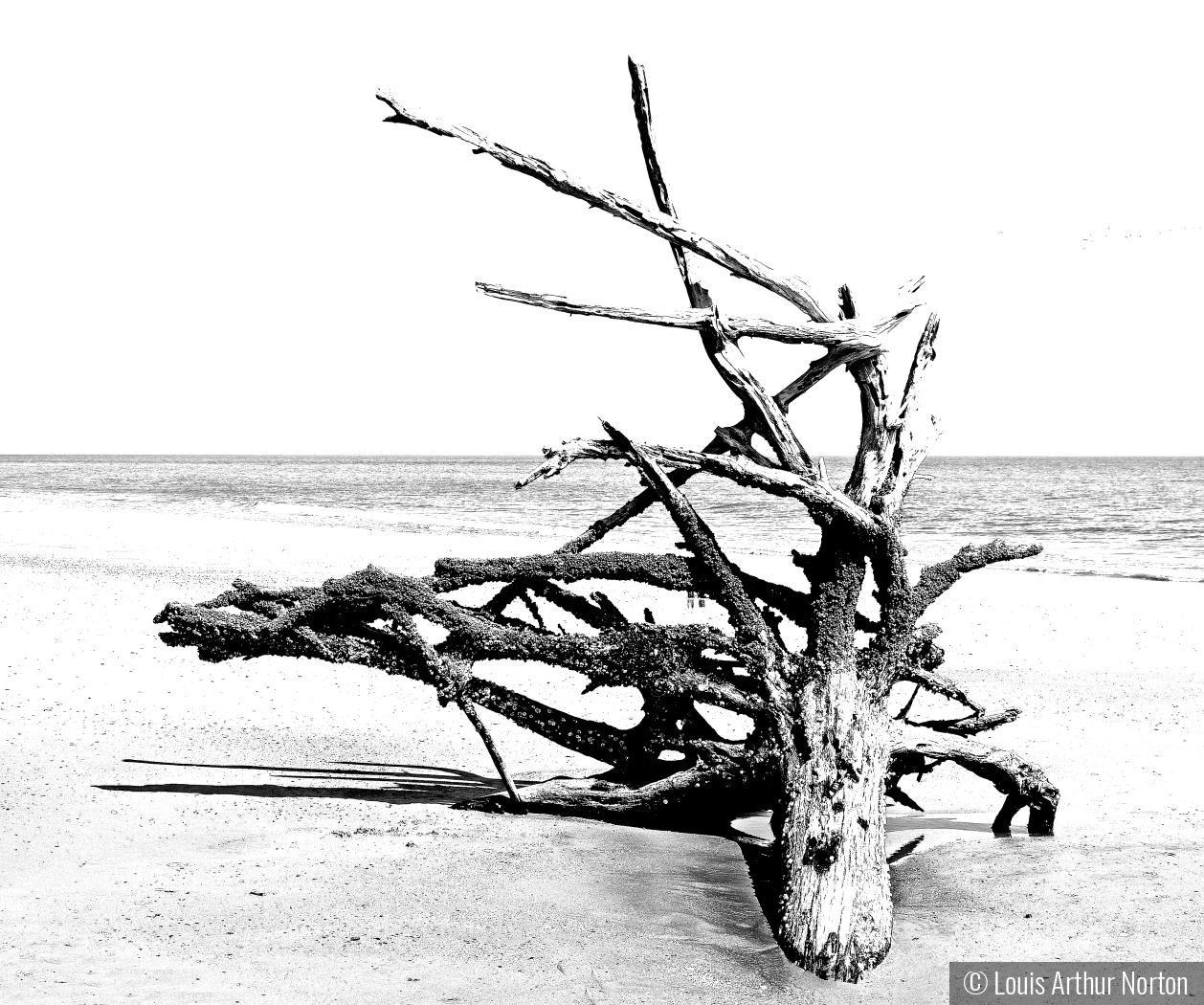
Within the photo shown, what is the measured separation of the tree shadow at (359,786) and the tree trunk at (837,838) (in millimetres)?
2528

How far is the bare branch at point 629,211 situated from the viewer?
4.75m

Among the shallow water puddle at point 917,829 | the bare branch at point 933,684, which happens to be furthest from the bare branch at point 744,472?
the shallow water puddle at point 917,829

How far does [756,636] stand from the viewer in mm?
5543

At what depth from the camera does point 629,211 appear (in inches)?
197

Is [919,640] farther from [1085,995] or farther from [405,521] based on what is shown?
[405,521]

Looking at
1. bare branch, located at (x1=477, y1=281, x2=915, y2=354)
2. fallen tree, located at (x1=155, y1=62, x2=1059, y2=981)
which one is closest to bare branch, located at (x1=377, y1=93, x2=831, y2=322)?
fallen tree, located at (x1=155, y1=62, x2=1059, y2=981)

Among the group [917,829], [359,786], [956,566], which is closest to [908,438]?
[956,566]

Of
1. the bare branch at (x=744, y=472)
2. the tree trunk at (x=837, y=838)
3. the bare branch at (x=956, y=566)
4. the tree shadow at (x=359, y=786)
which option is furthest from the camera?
the tree shadow at (x=359, y=786)

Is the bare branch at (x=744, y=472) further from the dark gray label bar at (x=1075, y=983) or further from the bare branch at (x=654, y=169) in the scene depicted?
the dark gray label bar at (x=1075, y=983)

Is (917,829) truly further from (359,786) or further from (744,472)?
(359,786)

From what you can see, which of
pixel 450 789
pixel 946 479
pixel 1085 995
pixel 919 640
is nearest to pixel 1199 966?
pixel 1085 995

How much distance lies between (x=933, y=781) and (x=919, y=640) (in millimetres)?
2442

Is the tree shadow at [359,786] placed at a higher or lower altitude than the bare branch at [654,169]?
lower

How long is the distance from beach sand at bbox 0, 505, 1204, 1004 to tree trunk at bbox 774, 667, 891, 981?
0.46 feet
